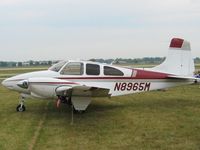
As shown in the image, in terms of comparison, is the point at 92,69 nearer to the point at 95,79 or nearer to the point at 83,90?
the point at 95,79

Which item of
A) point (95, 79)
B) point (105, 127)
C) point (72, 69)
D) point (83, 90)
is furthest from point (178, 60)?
point (105, 127)

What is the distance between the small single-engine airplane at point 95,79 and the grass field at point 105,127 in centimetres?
75

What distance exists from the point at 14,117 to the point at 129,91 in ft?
15.0

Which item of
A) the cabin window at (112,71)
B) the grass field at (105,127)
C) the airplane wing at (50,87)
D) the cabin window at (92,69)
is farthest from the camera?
the cabin window at (112,71)

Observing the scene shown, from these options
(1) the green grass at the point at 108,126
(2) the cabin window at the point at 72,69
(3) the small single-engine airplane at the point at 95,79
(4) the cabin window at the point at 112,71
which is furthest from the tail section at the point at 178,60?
(2) the cabin window at the point at 72,69

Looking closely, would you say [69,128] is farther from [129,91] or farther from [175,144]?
[129,91]

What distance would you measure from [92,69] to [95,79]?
0.40 m

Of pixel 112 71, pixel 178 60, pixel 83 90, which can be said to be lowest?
pixel 83 90

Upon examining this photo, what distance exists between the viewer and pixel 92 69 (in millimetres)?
12508

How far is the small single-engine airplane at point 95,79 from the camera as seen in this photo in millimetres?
10992

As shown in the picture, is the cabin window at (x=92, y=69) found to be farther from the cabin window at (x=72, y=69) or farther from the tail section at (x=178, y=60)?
the tail section at (x=178, y=60)

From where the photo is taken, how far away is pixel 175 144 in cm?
775

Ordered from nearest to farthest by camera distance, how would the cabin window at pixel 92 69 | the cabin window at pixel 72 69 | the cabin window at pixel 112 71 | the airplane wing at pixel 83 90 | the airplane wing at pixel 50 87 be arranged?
the airplane wing at pixel 83 90 < the airplane wing at pixel 50 87 < the cabin window at pixel 72 69 < the cabin window at pixel 92 69 < the cabin window at pixel 112 71

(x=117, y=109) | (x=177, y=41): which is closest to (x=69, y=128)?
(x=117, y=109)
